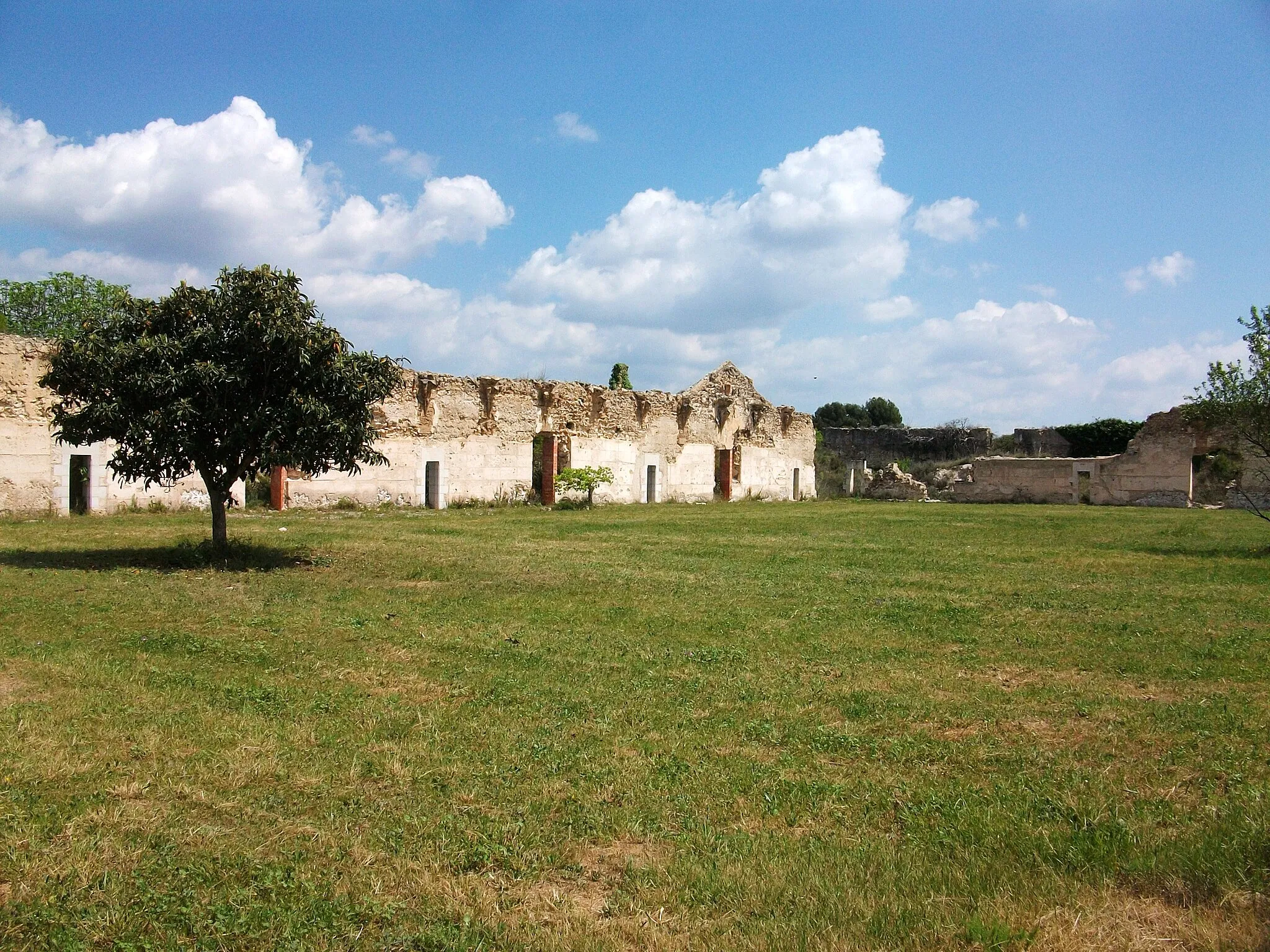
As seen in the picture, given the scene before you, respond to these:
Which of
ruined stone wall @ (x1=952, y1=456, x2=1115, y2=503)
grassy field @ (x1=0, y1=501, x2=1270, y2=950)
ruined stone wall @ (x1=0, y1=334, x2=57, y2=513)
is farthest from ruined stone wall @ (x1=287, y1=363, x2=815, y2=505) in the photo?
grassy field @ (x1=0, y1=501, x2=1270, y2=950)

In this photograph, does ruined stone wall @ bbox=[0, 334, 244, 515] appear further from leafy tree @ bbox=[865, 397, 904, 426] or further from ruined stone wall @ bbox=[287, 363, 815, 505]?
leafy tree @ bbox=[865, 397, 904, 426]

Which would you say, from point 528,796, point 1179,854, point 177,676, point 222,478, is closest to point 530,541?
point 222,478

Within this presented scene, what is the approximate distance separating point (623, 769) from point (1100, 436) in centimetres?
4110

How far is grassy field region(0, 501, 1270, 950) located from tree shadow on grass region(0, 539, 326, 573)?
1.09 meters

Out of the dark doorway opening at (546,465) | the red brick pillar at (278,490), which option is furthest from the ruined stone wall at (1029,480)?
the red brick pillar at (278,490)

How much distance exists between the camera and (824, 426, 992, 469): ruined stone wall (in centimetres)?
4422

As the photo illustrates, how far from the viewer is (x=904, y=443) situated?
46.1 m

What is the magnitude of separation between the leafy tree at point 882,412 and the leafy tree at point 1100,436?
2308 cm

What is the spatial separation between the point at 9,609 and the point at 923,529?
15914mm

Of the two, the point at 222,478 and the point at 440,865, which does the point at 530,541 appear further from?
the point at 440,865

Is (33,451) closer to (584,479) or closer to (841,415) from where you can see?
(584,479)

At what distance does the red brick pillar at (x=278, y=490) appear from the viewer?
64.8 ft

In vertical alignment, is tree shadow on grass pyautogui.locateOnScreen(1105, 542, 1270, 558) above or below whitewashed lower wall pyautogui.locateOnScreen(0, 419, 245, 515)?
below

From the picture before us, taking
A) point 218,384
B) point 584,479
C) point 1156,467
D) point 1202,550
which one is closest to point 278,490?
point 584,479
